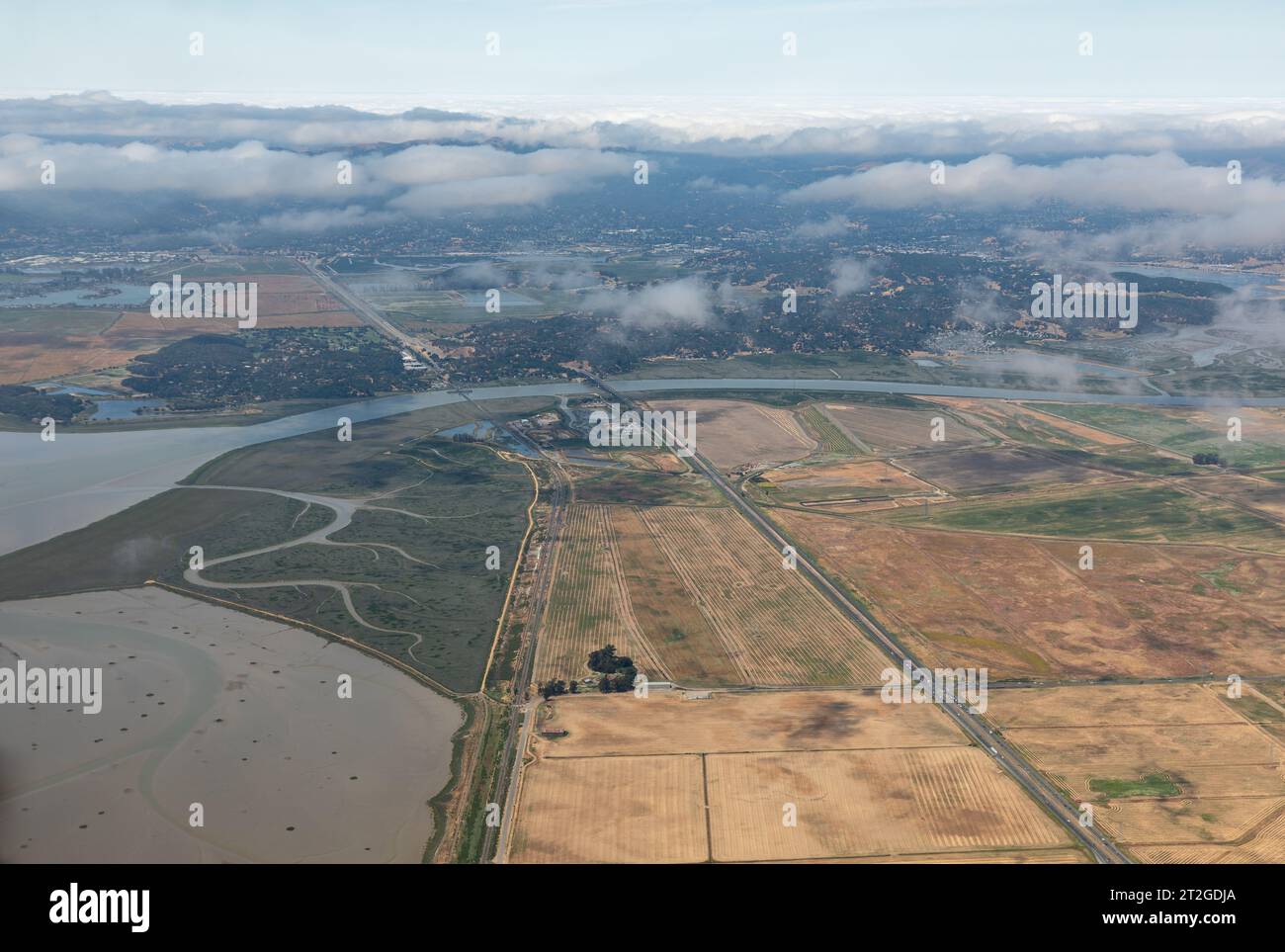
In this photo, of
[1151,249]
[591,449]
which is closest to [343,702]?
[591,449]

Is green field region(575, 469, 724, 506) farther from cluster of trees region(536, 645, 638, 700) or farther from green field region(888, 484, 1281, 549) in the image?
cluster of trees region(536, 645, 638, 700)

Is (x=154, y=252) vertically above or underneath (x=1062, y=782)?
above

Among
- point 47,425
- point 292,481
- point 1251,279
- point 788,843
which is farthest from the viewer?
point 1251,279

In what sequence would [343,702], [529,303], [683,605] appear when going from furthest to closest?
[529,303], [683,605], [343,702]

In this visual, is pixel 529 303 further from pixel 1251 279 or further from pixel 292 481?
pixel 1251 279

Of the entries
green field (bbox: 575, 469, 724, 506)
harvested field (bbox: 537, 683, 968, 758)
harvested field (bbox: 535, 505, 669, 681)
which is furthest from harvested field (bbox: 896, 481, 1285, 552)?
harvested field (bbox: 537, 683, 968, 758)

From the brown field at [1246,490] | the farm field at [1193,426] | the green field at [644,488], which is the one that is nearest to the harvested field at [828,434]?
the green field at [644,488]

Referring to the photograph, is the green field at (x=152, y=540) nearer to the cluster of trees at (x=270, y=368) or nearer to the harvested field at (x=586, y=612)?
the harvested field at (x=586, y=612)
